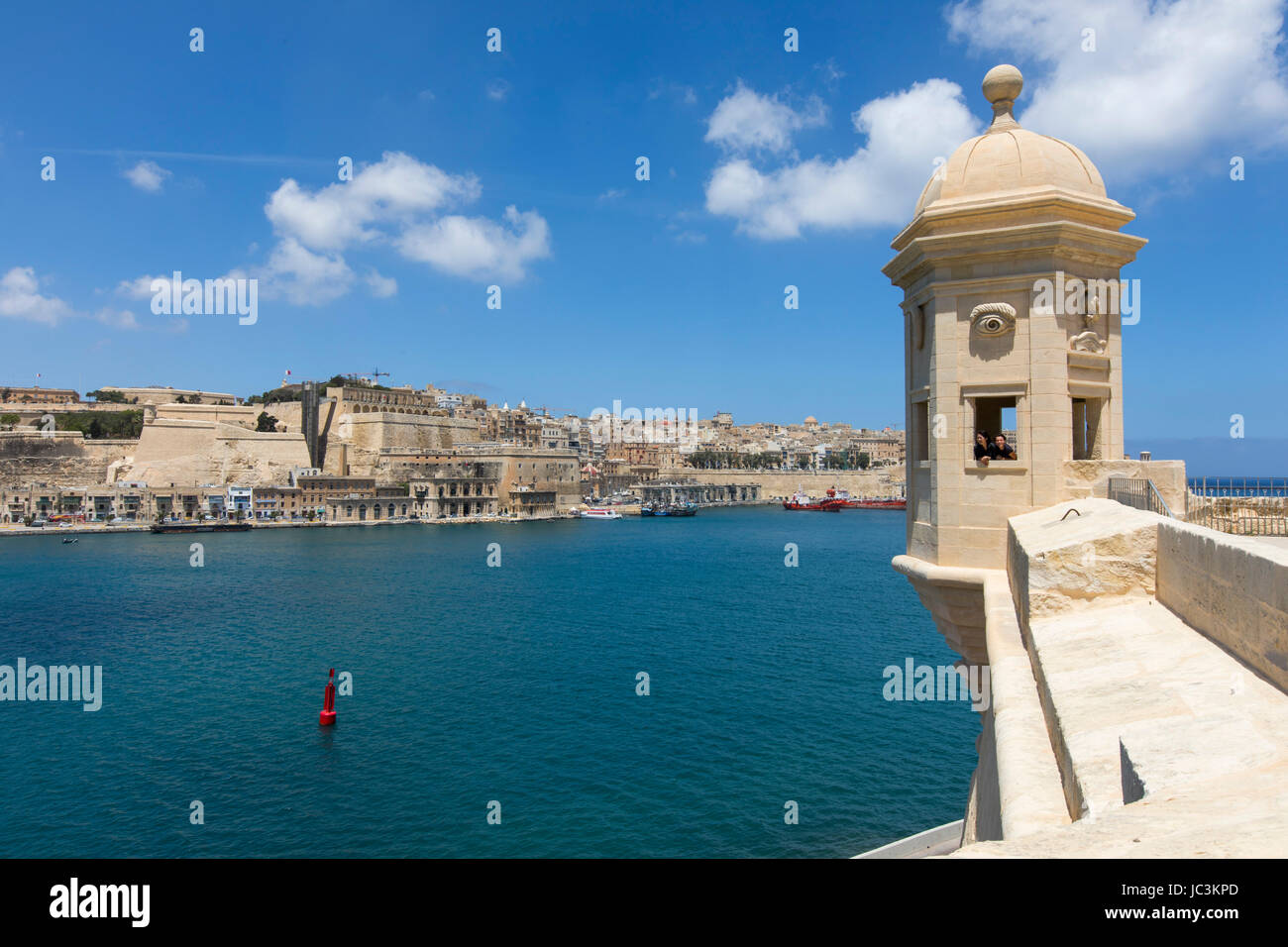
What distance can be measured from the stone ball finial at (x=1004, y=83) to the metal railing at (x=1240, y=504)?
11.7ft

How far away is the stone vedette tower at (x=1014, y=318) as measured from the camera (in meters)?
6.08

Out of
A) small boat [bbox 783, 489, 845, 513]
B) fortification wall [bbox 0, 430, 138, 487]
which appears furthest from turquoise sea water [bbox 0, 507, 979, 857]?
small boat [bbox 783, 489, 845, 513]

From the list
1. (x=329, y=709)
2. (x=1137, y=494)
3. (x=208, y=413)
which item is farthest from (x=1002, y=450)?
(x=208, y=413)

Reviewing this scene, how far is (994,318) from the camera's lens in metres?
6.16

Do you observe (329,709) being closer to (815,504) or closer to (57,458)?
(57,458)

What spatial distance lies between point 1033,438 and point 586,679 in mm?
16757

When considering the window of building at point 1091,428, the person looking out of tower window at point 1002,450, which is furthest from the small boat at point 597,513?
the person looking out of tower window at point 1002,450

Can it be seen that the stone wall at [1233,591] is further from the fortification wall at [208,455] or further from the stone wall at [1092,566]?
the fortification wall at [208,455]

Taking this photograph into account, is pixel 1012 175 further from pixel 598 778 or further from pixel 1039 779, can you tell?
pixel 598 778

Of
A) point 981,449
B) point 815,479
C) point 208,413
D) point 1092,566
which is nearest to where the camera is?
point 1092,566

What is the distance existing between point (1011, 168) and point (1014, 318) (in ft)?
3.99

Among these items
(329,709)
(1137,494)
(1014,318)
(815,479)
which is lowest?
(329,709)
